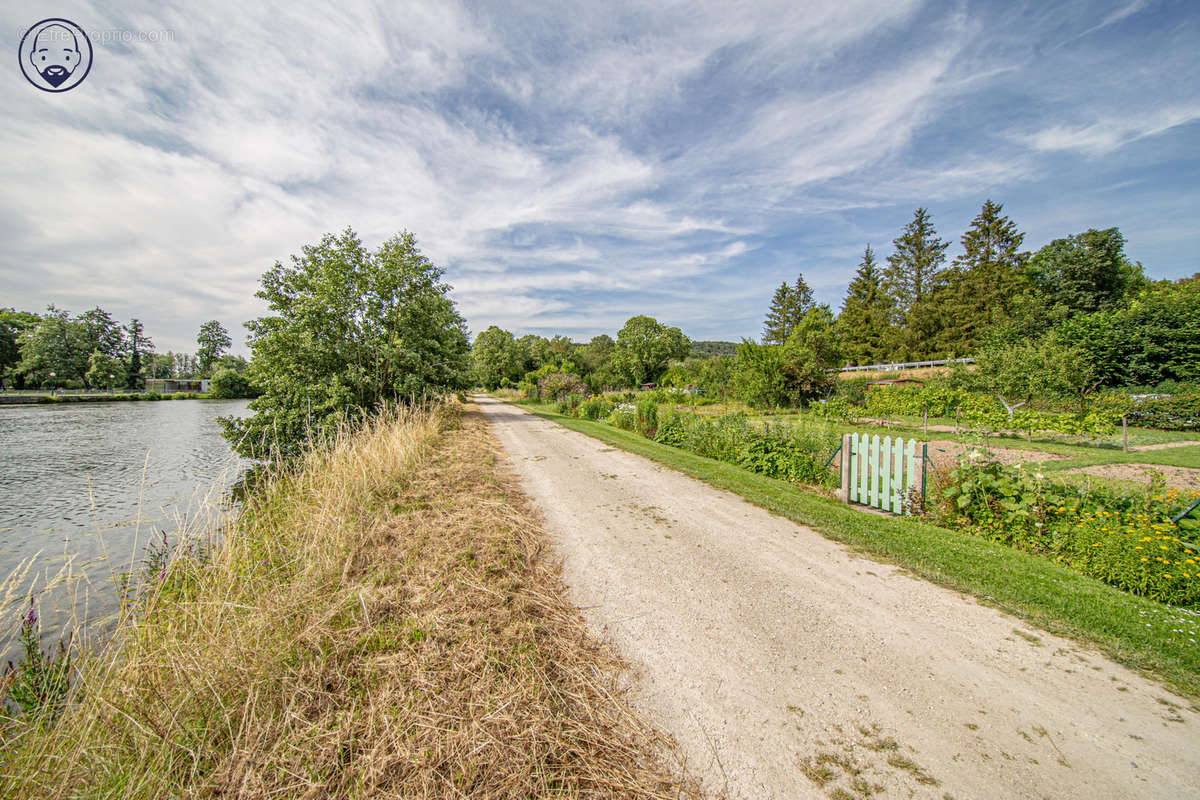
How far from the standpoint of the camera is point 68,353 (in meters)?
51.8

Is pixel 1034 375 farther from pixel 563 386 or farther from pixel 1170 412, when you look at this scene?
pixel 563 386

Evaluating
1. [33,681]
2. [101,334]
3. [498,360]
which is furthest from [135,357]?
[33,681]

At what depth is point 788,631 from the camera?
3238 millimetres

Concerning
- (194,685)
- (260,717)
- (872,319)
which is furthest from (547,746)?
(872,319)

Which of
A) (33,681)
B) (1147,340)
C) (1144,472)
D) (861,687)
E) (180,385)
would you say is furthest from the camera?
(180,385)

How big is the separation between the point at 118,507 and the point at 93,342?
78.0 meters

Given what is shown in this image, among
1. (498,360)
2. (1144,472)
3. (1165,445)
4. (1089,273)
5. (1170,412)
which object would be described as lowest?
(1165,445)

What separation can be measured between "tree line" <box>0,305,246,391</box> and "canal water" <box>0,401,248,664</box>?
109ft

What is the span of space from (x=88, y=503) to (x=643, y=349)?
3884 cm

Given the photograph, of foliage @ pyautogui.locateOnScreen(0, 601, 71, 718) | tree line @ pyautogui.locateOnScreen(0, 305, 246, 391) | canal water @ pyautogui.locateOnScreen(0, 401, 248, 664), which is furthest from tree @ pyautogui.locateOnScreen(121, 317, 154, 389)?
foliage @ pyautogui.locateOnScreen(0, 601, 71, 718)

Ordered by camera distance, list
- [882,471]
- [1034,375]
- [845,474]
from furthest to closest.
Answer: [1034,375]
[845,474]
[882,471]

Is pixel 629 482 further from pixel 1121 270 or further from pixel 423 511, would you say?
pixel 1121 270

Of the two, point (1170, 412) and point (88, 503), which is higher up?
point (1170, 412)

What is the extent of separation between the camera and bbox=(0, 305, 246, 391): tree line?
161ft
